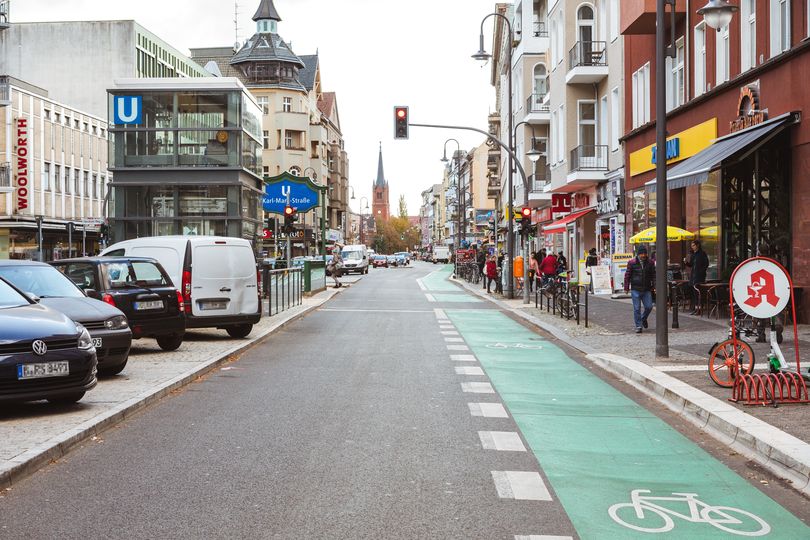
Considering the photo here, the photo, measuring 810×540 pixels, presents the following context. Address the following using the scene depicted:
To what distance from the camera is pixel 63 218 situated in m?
65.8

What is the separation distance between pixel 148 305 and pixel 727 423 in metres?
9.08

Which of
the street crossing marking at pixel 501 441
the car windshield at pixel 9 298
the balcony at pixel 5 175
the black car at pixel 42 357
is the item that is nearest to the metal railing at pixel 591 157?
the car windshield at pixel 9 298

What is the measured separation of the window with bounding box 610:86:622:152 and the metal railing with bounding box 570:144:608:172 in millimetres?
1135

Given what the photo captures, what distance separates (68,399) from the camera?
9680mm

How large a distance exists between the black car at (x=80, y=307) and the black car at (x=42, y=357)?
1815mm

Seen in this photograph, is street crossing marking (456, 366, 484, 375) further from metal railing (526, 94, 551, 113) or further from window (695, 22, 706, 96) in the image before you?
metal railing (526, 94, 551, 113)

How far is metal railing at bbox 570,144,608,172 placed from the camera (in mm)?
37688

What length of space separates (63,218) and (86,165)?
6.80m

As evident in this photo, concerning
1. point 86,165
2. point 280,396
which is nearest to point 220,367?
point 280,396

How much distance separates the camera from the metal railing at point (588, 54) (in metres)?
37.1

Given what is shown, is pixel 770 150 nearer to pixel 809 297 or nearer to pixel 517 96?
pixel 809 297

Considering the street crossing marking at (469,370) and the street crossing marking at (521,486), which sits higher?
the street crossing marking at (469,370)

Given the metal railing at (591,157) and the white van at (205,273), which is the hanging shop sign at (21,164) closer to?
the metal railing at (591,157)

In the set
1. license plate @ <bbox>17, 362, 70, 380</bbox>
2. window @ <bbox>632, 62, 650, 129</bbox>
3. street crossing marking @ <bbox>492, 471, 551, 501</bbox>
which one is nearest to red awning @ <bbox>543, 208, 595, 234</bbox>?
window @ <bbox>632, 62, 650, 129</bbox>
